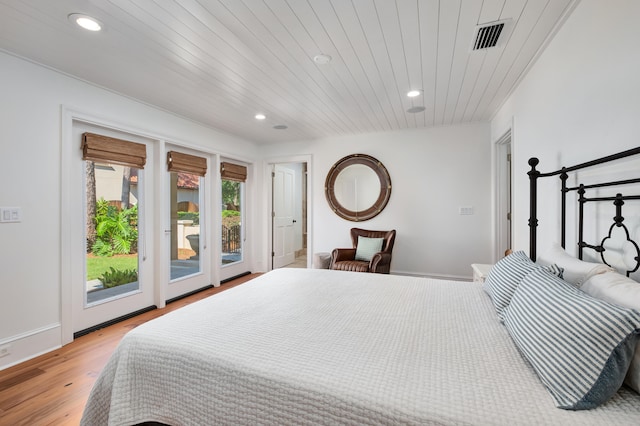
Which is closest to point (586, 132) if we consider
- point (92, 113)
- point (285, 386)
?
point (285, 386)

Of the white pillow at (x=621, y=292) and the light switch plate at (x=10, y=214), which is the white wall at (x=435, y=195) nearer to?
the white pillow at (x=621, y=292)

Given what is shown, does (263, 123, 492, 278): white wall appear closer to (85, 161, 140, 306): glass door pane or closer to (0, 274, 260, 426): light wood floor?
(85, 161, 140, 306): glass door pane

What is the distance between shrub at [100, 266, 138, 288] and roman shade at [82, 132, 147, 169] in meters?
1.16

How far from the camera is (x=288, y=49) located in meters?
2.17

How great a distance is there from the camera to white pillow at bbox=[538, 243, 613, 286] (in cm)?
124

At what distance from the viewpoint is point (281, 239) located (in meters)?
5.73

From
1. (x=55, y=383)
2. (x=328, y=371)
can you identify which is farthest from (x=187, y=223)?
(x=328, y=371)

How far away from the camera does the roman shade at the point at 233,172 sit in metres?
4.51

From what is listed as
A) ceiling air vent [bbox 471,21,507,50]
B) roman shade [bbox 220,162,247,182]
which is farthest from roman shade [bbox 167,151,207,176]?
ceiling air vent [bbox 471,21,507,50]

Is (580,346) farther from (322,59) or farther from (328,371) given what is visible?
(322,59)

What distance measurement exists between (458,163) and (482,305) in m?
3.07

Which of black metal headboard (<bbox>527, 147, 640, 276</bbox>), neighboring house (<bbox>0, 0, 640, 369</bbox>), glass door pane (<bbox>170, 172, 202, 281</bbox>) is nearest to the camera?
black metal headboard (<bbox>527, 147, 640, 276</bbox>)

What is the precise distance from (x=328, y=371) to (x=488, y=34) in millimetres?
2326

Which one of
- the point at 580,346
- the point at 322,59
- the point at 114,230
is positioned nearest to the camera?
the point at 580,346
